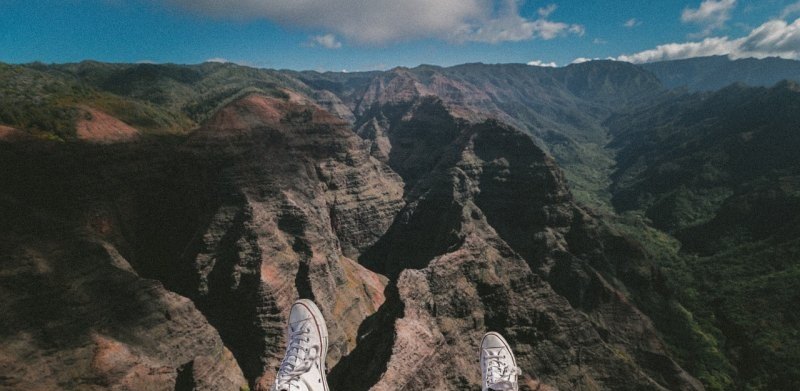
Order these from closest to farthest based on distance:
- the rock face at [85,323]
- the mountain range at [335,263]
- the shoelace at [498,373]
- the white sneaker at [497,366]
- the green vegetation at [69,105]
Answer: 1. the shoelace at [498,373]
2. the white sneaker at [497,366]
3. the mountain range at [335,263]
4. the rock face at [85,323]
5. the green vegetation at [69,105]

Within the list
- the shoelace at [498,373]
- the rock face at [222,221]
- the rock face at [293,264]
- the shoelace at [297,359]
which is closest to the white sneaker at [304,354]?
the shoelace at [297,359]

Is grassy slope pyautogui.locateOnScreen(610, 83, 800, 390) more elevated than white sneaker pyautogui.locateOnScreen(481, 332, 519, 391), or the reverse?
white sneaker pyautogui.locateOnScreen(481, 332, 519, 391)

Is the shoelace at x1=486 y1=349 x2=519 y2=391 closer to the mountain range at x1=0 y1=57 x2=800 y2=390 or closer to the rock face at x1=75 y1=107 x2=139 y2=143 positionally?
the mountain range at x1=0 y1=57 x2=800 y2=390

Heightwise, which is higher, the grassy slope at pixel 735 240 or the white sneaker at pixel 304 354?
the white sneaker at pixel 304 354

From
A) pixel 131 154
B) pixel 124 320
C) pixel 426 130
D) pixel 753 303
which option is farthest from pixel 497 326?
pixel 426 130

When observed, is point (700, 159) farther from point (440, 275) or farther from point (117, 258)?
point (117, 258)

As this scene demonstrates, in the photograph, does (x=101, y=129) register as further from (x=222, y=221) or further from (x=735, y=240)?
(x=735, y=240)

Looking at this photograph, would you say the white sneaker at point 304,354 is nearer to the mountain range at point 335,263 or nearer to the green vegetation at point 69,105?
the mountain range at point 335,263

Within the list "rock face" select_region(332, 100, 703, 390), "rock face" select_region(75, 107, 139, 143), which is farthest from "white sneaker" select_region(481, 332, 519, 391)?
"rock face" select_region(75, 107, 139, 143)
